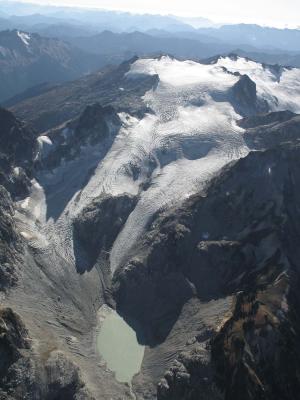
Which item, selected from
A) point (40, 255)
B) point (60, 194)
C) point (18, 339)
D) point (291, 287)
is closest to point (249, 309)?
point (291, 287)

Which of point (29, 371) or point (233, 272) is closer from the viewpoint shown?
point (29, 371)

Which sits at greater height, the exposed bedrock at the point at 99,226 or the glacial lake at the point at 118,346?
the exposed bedrock at the point at 99,226

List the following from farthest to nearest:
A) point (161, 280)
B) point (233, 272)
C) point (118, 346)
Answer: point (161, 280)
point (233, 272)
point (118, 346)

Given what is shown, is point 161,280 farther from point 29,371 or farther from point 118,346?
point 29,371

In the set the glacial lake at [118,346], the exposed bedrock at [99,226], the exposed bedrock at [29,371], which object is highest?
the exposed bedrock at [29,371]

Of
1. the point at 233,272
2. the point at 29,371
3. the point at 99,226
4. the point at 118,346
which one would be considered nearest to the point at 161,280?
the point at 233,272

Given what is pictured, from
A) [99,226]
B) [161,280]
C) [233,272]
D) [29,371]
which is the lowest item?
[161,280]

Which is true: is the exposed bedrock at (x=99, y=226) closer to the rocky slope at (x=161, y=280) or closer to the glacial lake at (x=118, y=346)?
the rocky slope at (x=161, y=280)

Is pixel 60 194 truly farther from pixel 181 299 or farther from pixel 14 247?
pixel 181 299

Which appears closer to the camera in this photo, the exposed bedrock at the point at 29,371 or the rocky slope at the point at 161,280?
the exposed bedrock at the point at 29,371

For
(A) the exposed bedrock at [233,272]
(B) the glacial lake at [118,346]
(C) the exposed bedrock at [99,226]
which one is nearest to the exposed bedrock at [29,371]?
(B) the glacial lake at [118,346]
